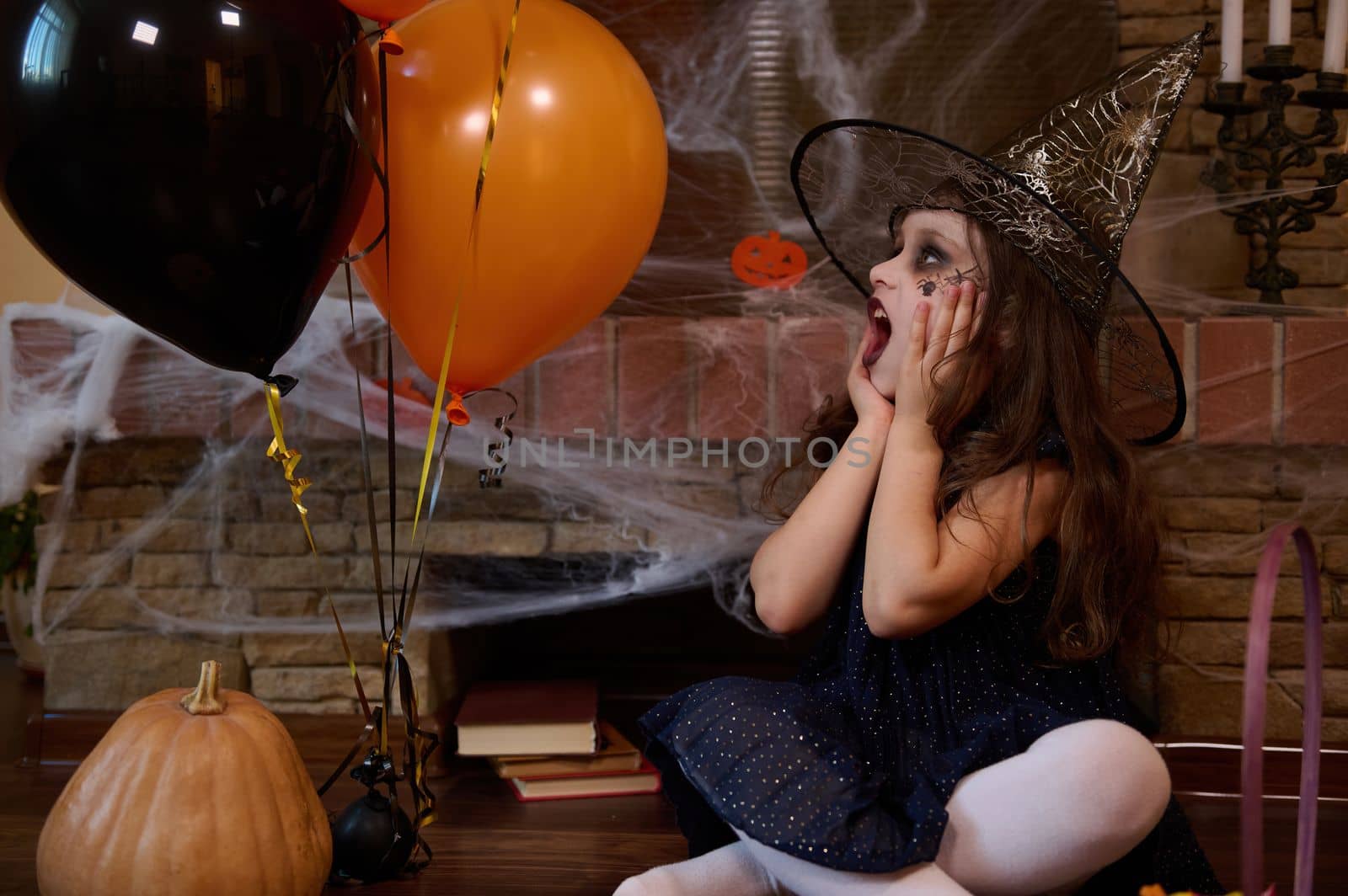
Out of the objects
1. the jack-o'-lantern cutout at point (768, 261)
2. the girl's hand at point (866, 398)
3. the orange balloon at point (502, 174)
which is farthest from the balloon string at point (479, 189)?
the jack-o'-lantern cutout at point (768, 261)

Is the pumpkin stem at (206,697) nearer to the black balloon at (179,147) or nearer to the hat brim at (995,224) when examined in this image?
the black balloon at (179,147)

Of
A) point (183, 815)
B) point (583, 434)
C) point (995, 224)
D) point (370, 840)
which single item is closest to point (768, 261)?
point (583, 434)

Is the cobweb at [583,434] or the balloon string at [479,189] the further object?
the cobweb at [583,434]

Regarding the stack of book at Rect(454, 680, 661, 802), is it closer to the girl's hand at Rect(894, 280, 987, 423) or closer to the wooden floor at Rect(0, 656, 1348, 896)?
the wooden floor at Rect(0, 656, 1348, 896)

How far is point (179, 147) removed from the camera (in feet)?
2.99

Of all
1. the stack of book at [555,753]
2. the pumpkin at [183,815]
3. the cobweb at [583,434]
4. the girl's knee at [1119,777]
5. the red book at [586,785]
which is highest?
the cobweb at [583,434]

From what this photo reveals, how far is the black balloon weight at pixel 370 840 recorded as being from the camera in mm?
1185

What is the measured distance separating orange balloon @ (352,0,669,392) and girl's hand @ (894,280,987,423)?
304mm

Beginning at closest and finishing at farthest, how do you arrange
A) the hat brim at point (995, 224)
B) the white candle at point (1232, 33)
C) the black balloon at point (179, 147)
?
the black balloon at point (179, 147)
the hat brim at point (995, 224)
the white candle at point (1232, 33)

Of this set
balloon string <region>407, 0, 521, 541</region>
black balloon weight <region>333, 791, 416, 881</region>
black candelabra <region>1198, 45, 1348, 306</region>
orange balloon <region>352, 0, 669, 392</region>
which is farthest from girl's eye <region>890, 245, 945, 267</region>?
black balloon weight <region>333, 791, 416, 881</region>

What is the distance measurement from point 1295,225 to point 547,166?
3.71 ft

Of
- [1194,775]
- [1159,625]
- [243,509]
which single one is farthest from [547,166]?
[1194,775]

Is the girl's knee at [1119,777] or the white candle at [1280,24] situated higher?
the white candle at [1280,24]

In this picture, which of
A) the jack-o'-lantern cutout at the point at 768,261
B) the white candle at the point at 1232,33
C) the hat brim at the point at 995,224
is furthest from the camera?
the jack-o'-lantern cutout at the point at 768,261
